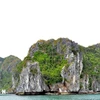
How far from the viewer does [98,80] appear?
109750 mm

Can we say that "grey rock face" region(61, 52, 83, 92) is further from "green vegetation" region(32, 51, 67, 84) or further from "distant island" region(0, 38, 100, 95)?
"green vegetation" region(32, 51, 67, 84)

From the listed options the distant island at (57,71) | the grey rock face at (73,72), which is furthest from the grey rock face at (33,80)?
the grey rock face at (73,72)

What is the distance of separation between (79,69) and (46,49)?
18.5 m

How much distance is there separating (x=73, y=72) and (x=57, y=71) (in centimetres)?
722

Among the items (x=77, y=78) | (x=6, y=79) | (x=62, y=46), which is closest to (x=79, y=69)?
(x=77, y=78)

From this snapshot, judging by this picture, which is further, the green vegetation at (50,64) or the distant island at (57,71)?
the green vegetation at (50,64)

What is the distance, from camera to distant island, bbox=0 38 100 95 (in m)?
89.2

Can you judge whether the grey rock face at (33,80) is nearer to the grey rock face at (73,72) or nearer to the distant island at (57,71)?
the distant island at (57,71)

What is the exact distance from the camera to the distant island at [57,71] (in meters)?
89.2

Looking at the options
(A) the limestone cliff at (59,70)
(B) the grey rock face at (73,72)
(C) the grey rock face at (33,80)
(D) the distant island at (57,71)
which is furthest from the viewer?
(B) the grey rock face at (73,72)

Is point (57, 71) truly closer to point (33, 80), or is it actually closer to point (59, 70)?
point (59, 70)

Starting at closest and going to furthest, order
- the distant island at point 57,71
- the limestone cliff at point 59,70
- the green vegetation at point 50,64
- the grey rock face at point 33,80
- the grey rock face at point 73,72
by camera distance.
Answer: the grey rock face at point 33,80 → the distant island at point 57,71 → the limestone cliff at point 59,70 → the grey rock face at point 73,72 → the green vegetation at point 50,64

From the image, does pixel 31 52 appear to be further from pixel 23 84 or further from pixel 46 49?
pixel 23 84

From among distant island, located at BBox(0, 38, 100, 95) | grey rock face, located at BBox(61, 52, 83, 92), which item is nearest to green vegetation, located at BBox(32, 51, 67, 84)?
distant island, located at BBox(0, 38, 100, 95)
